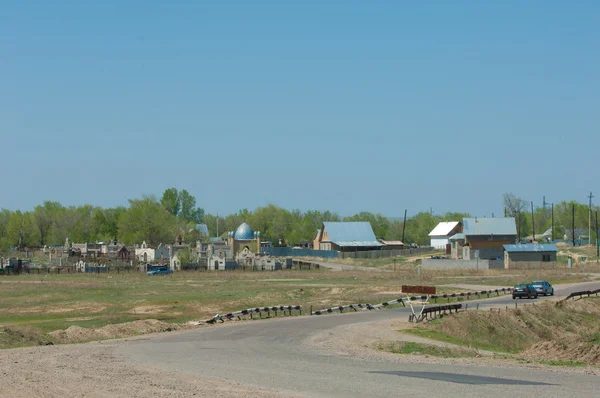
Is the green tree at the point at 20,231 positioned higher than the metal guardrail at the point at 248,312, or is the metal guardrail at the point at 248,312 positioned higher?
the green tree at the point at 20,231

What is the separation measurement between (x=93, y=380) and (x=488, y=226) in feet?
335

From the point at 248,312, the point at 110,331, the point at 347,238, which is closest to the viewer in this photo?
the point at 110,331

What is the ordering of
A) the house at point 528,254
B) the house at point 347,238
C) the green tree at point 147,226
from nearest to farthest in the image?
1. the house at point 528,254
2. the house at point 347,238
3. the green tree at point 147,226

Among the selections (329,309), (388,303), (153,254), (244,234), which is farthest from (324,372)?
(244,234)

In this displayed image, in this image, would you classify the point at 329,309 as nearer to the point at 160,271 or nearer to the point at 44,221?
the point at 160,271

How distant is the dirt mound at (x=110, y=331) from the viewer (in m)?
36.1

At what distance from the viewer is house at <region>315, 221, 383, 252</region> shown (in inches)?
5901

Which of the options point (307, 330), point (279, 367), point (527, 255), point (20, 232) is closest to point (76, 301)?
point (307, 330)

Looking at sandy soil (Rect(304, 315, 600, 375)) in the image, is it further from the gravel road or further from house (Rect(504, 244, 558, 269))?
house (Rect(504, 244, 558, 269))

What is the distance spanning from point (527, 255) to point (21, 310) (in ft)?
227

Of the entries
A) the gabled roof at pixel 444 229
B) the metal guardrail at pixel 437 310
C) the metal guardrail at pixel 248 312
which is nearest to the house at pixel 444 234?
the gabled roof at pixel 444 229

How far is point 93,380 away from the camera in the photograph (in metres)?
22.2

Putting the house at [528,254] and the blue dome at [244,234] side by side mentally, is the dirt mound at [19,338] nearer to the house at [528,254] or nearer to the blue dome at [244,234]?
the house at [528,254]

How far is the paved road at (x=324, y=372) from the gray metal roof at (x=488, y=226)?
281 feet
